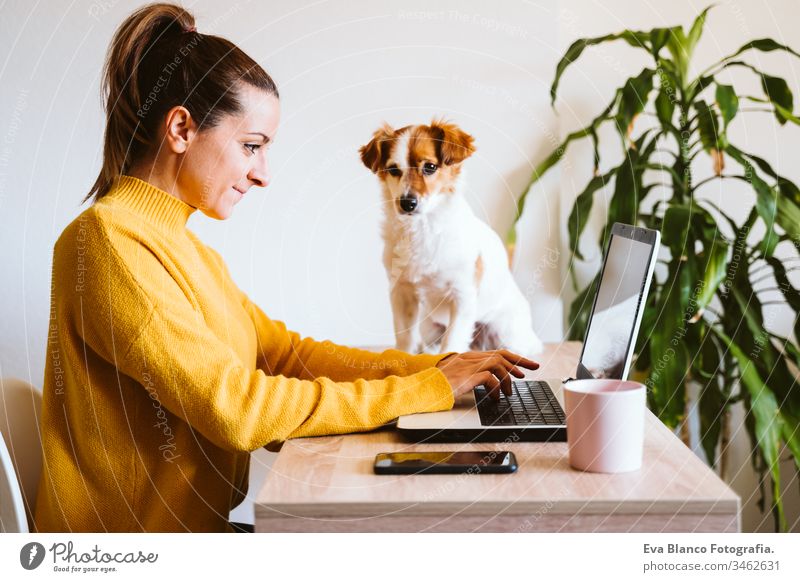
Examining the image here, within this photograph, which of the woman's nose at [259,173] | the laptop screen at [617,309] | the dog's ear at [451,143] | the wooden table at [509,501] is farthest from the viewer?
the dog's ear at [451,143]

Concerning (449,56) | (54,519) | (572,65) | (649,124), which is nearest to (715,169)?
(649,124)

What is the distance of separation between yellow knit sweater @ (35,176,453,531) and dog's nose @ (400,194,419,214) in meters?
0.48

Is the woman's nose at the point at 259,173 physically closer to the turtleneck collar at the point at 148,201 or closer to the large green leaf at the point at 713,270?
the turtleneck collar at the point at 148,201

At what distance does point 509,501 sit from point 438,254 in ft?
2.70

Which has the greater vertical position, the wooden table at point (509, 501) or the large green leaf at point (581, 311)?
the large green leaf at point (581, 311)

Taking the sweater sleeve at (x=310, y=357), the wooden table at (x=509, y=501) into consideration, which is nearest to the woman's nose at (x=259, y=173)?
the sweater sleeve at (x=310, y=357)

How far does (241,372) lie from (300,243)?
838 millimetres

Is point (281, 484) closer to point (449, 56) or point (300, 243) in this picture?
point (300, 243)

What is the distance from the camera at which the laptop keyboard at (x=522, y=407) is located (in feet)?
3.17

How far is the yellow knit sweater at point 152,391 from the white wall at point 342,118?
62 cm

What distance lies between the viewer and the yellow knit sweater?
0.88 metres

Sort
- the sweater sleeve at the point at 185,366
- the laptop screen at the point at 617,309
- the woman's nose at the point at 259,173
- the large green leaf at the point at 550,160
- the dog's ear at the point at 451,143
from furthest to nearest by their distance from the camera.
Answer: the large green leaf at the point at 550,160, the dog's ear at the point at 451,143, the woman's nose at the point at 259,173, the laptop screen at the point at 617,309, the sweater sleeve at the point at 185,366

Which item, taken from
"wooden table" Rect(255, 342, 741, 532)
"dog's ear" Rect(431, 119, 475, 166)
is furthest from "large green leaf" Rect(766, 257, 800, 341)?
"wooden table" Rect(255, 342, 741, 532)

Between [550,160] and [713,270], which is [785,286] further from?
[550,160]
